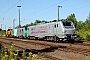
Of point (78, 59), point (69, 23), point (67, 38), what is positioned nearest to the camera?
point (78, 59)

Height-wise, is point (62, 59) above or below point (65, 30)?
below

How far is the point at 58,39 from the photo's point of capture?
2414cm

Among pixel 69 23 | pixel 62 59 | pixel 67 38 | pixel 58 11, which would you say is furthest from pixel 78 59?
pixel 58 11

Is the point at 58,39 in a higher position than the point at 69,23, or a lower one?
lower

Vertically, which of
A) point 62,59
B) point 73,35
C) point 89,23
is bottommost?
point 62,59

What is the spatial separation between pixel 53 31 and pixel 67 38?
285 cm

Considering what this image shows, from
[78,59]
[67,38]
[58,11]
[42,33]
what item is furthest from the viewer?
[58,11]

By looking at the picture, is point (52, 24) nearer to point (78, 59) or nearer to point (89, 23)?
point (78, 59)

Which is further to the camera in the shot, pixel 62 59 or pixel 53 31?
pixel 53 31

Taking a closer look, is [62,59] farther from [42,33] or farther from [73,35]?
[42,33]

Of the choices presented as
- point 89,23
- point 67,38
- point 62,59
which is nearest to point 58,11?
point 89,23

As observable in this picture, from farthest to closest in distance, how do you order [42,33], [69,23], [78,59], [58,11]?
[58,11]
[42,33]
[69,23]
[78,59]

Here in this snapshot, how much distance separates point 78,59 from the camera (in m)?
10.7

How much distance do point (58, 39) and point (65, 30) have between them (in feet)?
5.99
